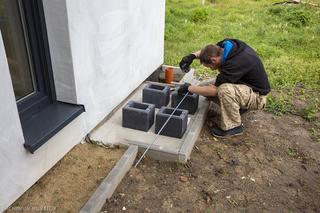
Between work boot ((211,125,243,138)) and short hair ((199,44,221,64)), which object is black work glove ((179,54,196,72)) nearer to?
short hair ((199,44,221,64))

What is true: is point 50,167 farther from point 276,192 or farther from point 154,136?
point 276,192

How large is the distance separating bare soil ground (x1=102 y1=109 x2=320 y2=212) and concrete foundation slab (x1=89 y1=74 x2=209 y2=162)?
111 millimetres

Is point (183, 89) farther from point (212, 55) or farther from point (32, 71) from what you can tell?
point (32, 71)

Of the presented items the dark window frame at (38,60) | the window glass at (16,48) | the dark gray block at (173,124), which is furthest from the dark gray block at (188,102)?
the window glass at (16,48)

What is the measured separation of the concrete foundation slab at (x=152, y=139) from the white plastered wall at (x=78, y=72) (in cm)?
16

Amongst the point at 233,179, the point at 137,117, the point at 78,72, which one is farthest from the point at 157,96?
the point at 233,179

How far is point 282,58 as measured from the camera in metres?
6.99

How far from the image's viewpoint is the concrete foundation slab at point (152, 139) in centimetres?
333

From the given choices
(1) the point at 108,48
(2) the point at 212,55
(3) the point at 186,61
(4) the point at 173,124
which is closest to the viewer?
(4) the point at 173,124

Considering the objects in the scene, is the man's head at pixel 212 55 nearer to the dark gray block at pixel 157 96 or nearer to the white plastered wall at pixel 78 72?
the dark gray block at pixel 157 96

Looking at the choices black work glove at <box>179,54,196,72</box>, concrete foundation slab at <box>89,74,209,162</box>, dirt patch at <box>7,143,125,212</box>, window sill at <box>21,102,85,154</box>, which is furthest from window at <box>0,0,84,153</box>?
black work glove at <box>179,54,196,72</box>

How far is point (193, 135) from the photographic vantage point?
363cm

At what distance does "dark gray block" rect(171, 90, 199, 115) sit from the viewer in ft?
13.3

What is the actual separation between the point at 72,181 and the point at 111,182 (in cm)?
37
